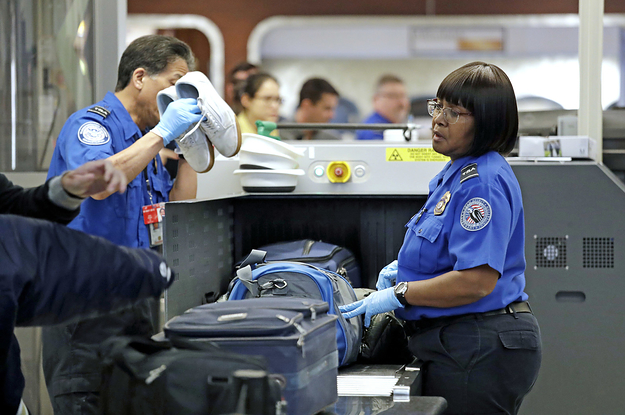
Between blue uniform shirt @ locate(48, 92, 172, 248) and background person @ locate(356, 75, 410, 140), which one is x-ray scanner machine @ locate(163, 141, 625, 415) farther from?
background person @ locate(356, 75, 410, 140)

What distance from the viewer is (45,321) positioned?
3.49 ft

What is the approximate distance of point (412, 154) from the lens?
2486mm

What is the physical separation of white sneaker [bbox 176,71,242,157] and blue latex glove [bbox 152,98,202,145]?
5 centimetres

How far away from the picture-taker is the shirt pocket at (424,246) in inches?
65.5

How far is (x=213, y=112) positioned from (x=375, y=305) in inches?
29.0

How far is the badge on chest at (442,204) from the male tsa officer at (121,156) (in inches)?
28.9

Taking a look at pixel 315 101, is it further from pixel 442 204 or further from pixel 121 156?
pixel 442 204

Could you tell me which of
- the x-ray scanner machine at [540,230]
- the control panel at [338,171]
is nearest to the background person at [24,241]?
the x-ray scanner machine at [540,230]

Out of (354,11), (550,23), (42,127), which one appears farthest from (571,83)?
(42,127)

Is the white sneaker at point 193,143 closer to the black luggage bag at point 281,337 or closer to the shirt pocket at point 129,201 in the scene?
the shirt pocket at point 129,201

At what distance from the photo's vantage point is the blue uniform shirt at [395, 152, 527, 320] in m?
1.59

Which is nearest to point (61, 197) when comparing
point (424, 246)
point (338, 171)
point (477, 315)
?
point (424, 246)

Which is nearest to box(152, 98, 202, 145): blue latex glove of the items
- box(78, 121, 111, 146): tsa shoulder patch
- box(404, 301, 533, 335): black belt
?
box(78, 121, 111, 146): tsa shoulder patch

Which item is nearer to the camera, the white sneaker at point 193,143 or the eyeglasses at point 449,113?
the eyeglasses at point 449,113
